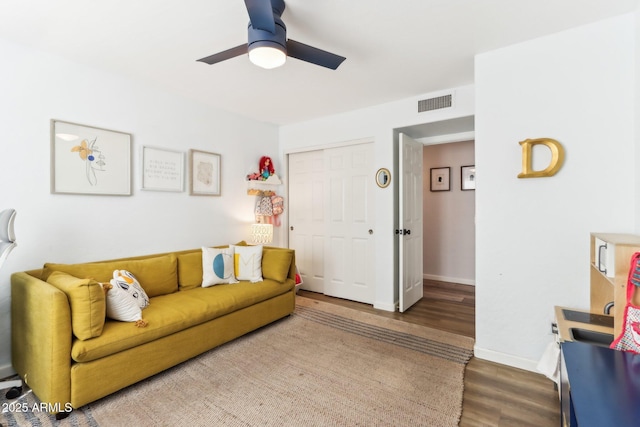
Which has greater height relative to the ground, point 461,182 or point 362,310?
point 461,182

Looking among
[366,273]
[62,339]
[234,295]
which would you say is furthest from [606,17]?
[62,339]

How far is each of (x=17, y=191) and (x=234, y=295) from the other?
1.79m

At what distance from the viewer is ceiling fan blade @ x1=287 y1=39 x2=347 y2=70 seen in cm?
179

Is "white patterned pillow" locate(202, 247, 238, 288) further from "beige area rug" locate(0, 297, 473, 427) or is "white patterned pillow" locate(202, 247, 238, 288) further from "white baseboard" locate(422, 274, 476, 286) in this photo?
"white baseboard" locate(422, 274, 476, 286)

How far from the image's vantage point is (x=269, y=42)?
164 centimetres

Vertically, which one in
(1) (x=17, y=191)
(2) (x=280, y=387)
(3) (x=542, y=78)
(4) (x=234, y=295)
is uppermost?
(3) (x=542, y=78)

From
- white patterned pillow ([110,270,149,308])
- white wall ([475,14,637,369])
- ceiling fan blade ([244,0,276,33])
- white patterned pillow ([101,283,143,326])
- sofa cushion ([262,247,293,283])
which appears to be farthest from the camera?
sofa cushion ([262,247,293,283])

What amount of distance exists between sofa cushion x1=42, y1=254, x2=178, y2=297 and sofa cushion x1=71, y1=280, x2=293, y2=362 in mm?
115

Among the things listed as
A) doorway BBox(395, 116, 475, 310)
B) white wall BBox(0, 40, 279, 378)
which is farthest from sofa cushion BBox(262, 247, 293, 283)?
doorway BBox(395, 116, 475, 310)

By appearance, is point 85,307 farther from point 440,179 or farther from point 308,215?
point 440,179

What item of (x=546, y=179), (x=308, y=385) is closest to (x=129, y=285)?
(x=308, y=385)

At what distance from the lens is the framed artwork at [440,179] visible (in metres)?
4.88

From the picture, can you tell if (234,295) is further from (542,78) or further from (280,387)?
(542,78)

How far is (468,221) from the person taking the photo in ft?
15.4
